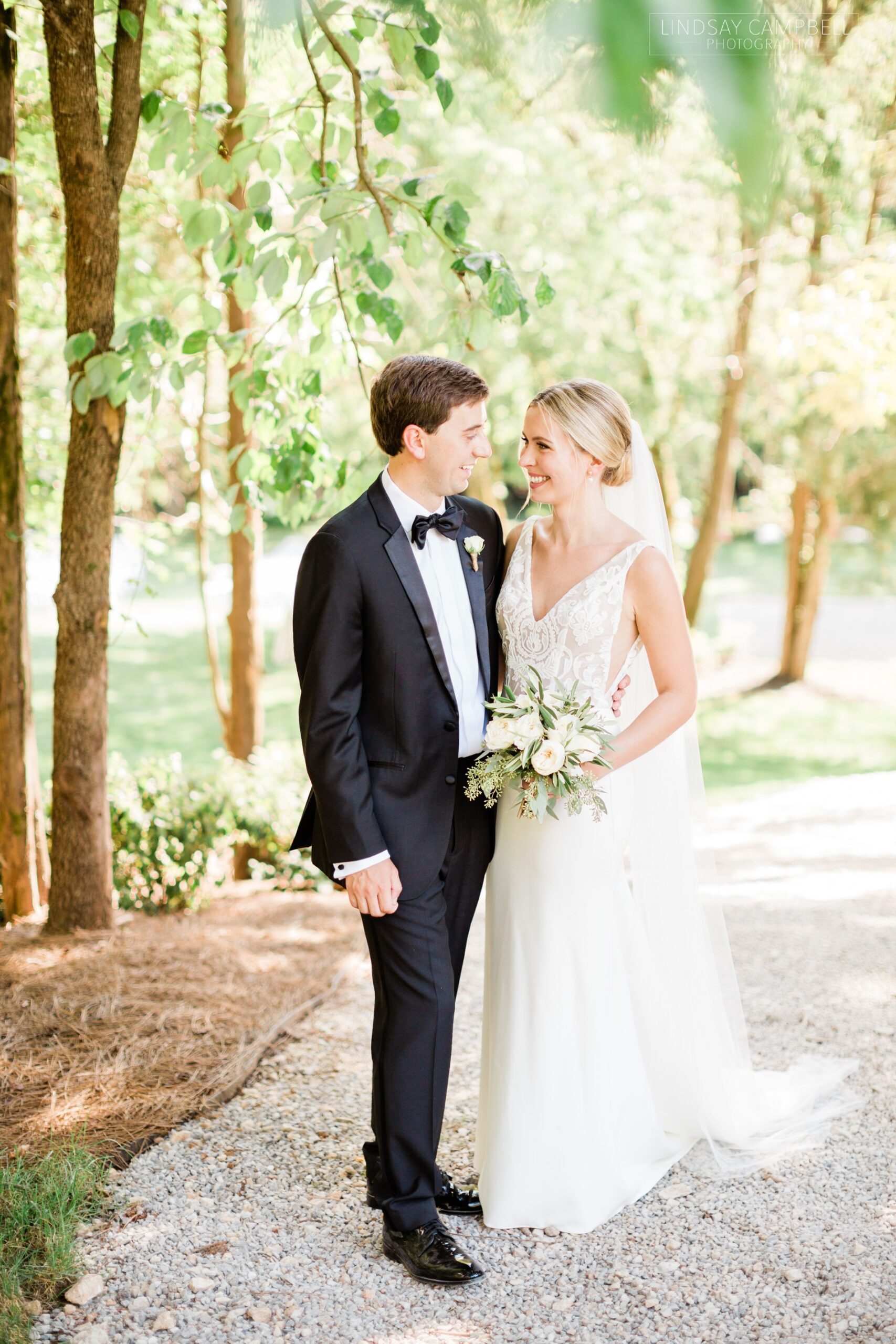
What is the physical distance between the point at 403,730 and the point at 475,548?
536 mm

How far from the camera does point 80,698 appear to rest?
4.71 metres

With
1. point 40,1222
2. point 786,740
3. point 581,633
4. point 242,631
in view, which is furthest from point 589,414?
point 786,740

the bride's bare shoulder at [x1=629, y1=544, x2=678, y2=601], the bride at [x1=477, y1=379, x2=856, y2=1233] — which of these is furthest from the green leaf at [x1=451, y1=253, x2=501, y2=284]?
the bride's bare shoulder at [x1=629, y1=544, x2=678, y2=601]

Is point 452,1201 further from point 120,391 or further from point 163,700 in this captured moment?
point 163,700

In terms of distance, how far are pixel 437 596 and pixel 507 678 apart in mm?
400

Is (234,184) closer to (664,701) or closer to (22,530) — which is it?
(22,530)

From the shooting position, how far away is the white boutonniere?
2.94m

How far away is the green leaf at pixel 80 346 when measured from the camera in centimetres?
406

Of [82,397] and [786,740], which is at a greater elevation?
[82,397]

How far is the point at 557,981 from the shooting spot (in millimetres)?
3027

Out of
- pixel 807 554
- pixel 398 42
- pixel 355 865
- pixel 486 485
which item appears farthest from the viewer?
pixel 807 554

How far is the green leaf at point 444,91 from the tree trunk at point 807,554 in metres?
12.0

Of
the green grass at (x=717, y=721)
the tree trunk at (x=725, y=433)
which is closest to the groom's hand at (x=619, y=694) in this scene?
the green grass at (x=717, y=721)

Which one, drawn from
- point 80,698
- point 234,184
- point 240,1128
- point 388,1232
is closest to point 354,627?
point 388,1232
